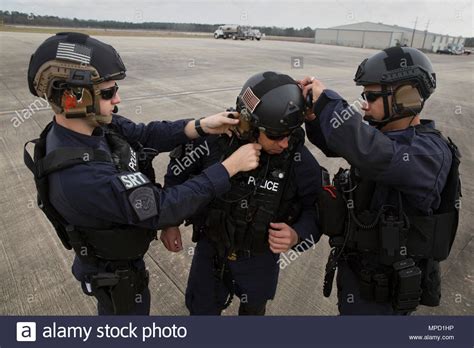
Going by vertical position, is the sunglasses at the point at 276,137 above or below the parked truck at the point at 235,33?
below

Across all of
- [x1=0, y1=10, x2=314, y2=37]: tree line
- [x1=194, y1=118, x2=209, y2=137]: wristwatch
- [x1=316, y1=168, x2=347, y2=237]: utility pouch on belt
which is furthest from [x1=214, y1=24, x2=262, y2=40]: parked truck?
[x1=316, y1=168, x2=347, y2=237]: utility pouch on belt

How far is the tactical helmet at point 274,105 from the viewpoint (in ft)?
6.02

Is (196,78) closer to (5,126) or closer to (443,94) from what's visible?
(5,126)

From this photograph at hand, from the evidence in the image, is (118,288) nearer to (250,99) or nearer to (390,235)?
(250,99)

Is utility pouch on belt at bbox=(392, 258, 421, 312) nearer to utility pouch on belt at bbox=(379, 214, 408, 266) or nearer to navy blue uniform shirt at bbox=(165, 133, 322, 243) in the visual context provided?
utility pouch on belt at bbox=(379, 214, 408, 266)

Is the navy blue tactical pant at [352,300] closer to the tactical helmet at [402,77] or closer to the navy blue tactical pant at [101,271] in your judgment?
the tactical helmet at [402,77]

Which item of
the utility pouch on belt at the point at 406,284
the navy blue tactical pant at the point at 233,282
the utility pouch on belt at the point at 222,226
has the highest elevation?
the utility pouch on belt at the point at 222,226

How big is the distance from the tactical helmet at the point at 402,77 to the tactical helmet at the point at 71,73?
4.80 ft

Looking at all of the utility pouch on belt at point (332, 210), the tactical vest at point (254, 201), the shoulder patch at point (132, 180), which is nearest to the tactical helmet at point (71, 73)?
the shoulder patch at point (132, 180)

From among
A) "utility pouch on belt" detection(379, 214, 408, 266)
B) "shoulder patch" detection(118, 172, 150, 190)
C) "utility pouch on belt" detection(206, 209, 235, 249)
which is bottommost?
"utility pouch on belt" detection(206, 209, 235, 249)

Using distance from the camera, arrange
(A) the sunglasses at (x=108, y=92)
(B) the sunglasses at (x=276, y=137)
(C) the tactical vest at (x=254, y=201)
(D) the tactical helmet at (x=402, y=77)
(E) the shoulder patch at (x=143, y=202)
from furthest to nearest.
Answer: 1. (C) the tactical vest at (x=254, y=201)
2. (B) the sunglasses at (x=276, y=137)
3. (D) the tactical helmet at (x=402, y=77)
4. (A) the sunglasses at (x=108, y=92)
5. (E) the shoulder patch at (x=143, y=202)

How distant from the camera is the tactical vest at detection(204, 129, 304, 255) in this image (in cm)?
206

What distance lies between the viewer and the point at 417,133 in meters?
1.79

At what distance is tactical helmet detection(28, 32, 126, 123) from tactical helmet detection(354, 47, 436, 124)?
146cm
